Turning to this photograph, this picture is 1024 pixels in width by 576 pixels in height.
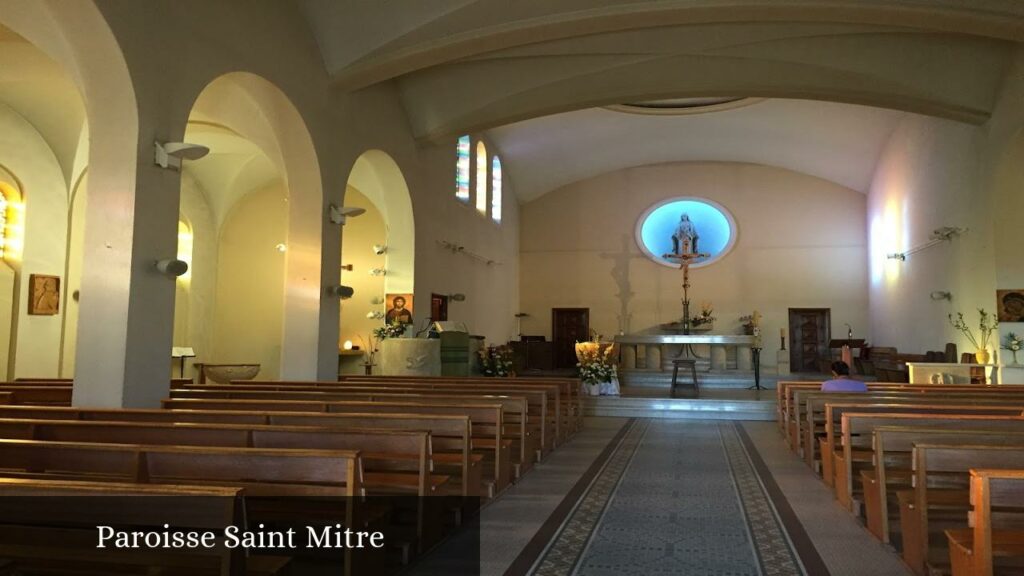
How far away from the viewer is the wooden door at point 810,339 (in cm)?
1769

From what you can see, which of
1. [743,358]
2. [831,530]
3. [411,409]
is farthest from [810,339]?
[411,409]

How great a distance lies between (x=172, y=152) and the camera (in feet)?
19.2

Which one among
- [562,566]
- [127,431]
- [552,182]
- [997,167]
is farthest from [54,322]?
[997,167]

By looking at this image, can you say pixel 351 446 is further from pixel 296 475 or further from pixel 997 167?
pixel 997 167

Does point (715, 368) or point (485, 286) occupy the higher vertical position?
point (485, 286)

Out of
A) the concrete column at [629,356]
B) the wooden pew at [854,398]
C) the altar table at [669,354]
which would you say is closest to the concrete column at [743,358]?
the altar table at [669,354]

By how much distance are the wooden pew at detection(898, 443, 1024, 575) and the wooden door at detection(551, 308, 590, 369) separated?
1532 centimetres

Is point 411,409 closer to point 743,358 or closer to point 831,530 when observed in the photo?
point 831,530

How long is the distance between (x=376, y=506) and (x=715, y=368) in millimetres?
13134

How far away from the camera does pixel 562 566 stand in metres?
3.35

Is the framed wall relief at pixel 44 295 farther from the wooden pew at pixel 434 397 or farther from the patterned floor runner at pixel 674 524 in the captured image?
the patterned floor runner at pixel 674 524

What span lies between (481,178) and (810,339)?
9425 mm

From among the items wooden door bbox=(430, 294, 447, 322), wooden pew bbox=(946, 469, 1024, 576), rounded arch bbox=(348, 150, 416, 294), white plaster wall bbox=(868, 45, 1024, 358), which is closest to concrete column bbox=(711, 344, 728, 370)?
white plaster wall bbox=(868, 45, 1024, 358)

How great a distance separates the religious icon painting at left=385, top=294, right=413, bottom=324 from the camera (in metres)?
10.9
